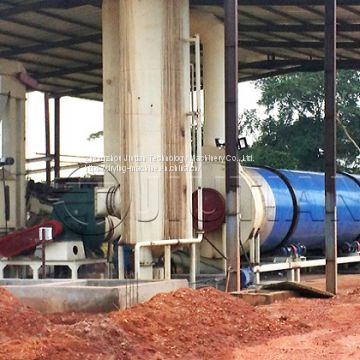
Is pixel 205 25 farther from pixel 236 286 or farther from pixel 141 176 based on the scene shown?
pixel 236 286

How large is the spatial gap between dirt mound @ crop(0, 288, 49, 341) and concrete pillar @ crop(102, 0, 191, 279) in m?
6.59

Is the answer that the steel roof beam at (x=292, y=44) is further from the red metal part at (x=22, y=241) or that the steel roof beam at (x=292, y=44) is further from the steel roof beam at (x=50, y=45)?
the red metal part at (x=22, y=241)

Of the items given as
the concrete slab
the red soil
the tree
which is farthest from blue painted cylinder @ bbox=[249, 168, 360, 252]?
the tree

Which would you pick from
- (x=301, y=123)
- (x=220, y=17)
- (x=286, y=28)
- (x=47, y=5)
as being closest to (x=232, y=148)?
(x=220, y=17)

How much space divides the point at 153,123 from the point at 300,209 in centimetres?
570

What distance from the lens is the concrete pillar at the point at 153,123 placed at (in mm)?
16891

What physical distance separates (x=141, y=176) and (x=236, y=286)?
3407 mm

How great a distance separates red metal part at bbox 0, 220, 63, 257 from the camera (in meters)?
19.3

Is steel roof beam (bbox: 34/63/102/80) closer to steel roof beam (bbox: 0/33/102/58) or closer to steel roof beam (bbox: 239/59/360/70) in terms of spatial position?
steel roof beam (bbox: 0/33/102/58)

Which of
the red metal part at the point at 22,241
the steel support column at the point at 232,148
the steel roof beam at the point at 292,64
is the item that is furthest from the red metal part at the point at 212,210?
the steel roof beam at the point at 292,64

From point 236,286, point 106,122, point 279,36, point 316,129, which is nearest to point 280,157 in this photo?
point 316,129

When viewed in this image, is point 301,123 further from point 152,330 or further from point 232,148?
point 152,330

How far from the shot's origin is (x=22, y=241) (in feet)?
64.0

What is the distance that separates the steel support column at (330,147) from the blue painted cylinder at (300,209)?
2.89m
